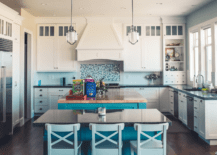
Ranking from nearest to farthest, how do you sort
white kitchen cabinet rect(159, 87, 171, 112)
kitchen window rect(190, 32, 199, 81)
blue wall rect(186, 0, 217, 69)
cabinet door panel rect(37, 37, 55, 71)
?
1. blue wall rect(186, 0, 217, 69)
2. kitchen window rect(190, 32, 199, 81)
3. white kitchen cabinet rect(159, 87, 171, 112)
4. cabinet door panel rect(37, 37, 55, 71)

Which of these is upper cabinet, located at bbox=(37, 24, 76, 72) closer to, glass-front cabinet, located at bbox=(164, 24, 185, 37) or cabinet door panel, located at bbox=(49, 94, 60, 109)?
cabinet door panel, located at bbox=(49, 94, 60, 109)

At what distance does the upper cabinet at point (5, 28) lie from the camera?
13.1 ft

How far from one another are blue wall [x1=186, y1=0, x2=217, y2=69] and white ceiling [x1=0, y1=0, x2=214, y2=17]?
12 cm

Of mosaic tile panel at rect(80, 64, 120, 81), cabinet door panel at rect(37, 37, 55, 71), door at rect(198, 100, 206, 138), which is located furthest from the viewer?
mosaic tile panel at rect(80, 64, 120, 81)

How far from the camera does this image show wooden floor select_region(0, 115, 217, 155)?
11.1 feet

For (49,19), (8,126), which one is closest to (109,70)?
(49,19)

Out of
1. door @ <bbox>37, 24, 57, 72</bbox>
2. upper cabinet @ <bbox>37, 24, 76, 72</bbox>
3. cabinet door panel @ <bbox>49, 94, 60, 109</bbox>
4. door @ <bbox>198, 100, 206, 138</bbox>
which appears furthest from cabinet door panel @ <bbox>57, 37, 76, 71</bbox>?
door @ <bbox>198, 100, 206, 138</bbox>

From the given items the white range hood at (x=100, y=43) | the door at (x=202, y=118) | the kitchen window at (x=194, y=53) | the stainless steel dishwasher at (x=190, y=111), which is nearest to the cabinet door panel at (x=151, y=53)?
the white range hood at (x=100, y=43)

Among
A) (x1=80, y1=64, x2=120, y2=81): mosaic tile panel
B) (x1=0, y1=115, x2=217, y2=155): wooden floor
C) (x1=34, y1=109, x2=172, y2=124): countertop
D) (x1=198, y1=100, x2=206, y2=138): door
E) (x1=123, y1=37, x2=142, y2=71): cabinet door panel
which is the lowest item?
(x1=0, y1=115, x2=217, y2=155): wooden floor

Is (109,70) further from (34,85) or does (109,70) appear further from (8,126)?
(8,126)

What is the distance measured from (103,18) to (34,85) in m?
3.01

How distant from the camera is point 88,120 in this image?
2.31 metres

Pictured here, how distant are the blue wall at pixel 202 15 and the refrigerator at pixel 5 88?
4.64 meters

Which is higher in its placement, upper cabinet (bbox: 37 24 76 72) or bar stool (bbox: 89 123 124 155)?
upper cabinet (bbox: 37 24 76 72)
